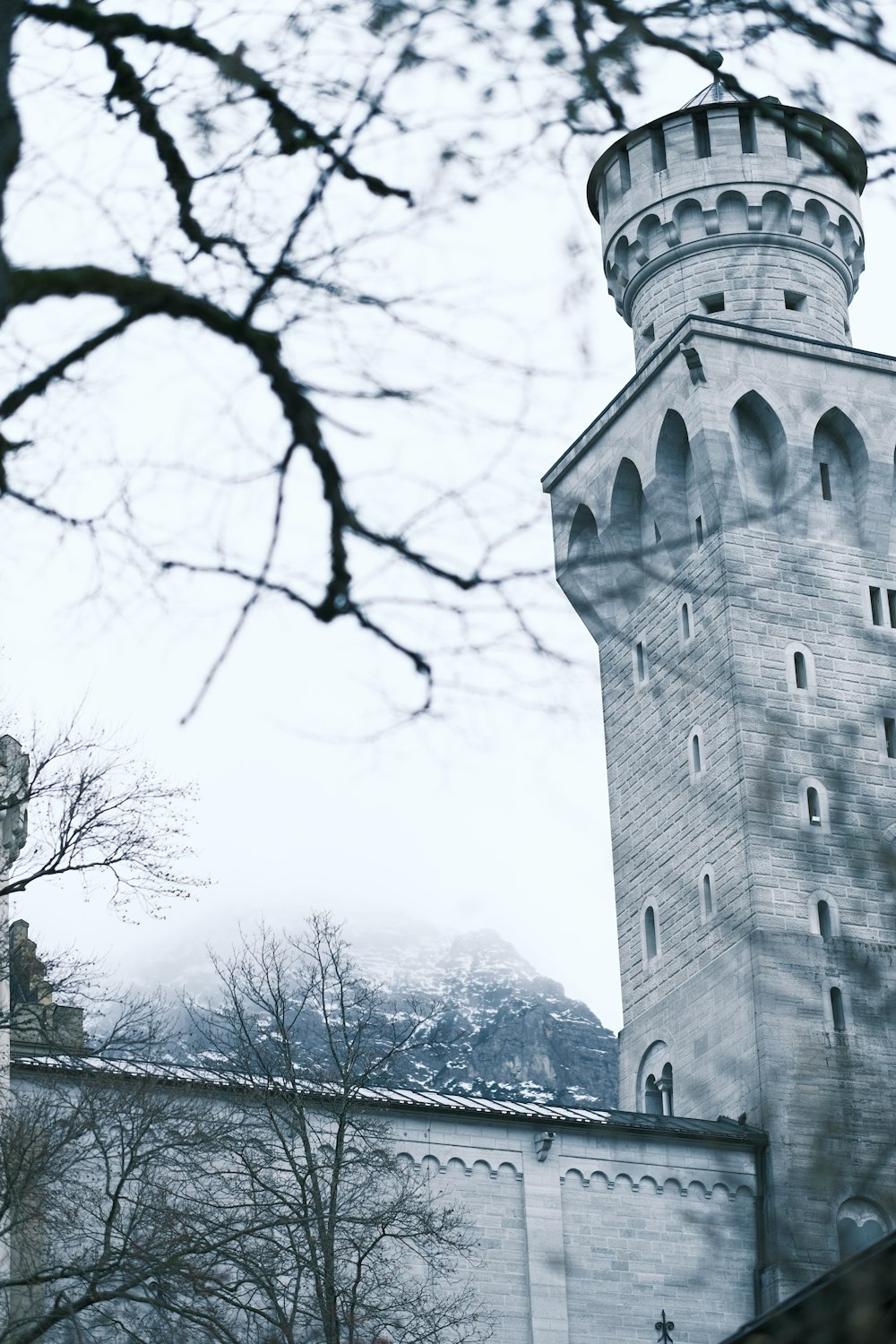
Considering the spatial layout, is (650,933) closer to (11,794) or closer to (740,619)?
(740,619)

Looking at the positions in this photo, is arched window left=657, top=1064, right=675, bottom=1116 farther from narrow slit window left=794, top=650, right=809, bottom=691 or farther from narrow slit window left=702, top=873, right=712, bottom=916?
narrow slit window left=794, top=650, right=809, bottom=691

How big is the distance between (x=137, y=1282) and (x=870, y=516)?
23703 mm

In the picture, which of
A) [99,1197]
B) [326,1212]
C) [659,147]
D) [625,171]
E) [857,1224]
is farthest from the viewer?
[625,171]

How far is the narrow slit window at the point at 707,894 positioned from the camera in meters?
34.8

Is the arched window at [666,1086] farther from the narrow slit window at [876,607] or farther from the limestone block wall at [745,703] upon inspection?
the narrow slit window at [876,607]

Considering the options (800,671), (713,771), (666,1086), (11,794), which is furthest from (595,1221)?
(11,794)

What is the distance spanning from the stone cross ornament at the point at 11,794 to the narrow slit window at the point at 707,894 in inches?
533

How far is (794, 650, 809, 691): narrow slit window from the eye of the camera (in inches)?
1414

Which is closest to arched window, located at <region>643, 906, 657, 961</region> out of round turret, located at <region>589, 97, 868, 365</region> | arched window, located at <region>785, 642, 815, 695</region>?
arched window, located at <region>785, 642, 815, 695</region>

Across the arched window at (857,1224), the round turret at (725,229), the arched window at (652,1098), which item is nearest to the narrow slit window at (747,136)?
the round turret at (725,229)

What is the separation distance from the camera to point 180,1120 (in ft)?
79.6

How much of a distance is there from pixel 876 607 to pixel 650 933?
6.82 m

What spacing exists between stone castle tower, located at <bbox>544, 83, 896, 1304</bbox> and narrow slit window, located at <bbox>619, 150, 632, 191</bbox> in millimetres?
67

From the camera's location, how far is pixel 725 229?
40.8m
